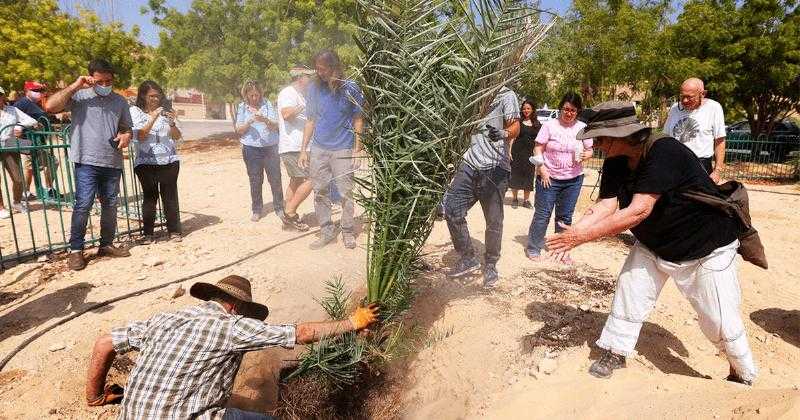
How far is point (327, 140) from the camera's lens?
5336 mm

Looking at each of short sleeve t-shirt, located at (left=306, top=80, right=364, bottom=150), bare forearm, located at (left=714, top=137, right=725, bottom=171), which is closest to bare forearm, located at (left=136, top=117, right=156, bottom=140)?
short sleeve t-shirt, located at (left=306, top=80, right=364, bottom=150)

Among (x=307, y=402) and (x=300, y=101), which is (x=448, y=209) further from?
(x=300, y=101)

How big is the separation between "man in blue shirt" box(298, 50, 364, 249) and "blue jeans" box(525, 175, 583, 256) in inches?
80.3

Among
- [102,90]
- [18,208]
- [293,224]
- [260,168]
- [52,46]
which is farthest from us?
[52,46]

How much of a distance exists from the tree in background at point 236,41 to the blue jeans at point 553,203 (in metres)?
11.1

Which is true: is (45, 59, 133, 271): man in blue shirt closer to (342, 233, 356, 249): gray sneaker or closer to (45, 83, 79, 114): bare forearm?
(45, 83, 79, 114): bare forearm

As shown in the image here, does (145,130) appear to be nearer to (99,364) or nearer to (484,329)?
(99,364)

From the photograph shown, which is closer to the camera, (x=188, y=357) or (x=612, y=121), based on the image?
(x=188, y=357)

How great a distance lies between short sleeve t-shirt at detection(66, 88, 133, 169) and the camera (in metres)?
5.00

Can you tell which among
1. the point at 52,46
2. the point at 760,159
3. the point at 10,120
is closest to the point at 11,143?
the point at 10,120

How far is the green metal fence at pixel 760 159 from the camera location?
41.6 ft

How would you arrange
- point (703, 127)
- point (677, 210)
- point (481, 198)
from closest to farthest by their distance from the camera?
point (677, 210) → point (481, 198) → point (703, 127)

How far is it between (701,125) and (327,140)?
378 cm

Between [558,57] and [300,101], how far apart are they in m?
13.8
